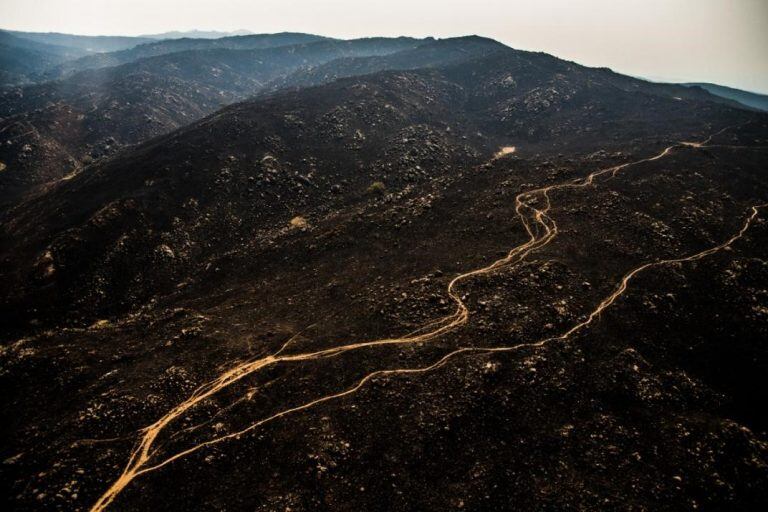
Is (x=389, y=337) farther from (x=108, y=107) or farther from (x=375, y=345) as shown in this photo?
(x=108, y=107)

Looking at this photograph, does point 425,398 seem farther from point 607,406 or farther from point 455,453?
point 607,406

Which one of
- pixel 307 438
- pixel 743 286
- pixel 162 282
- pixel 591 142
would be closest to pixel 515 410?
pixel 307 438

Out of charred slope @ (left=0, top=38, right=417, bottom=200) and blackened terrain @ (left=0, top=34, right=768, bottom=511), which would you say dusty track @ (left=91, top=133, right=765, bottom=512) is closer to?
blackened terrain @ (left=0, top=34, right=768, bottom=511)

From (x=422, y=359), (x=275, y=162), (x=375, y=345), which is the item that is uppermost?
(x=275, y=162)

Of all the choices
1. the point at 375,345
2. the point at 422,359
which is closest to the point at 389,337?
the point at 375,345

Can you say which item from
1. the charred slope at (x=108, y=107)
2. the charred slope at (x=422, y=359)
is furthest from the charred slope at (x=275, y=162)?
the charred slope at (x=108, y=107)
